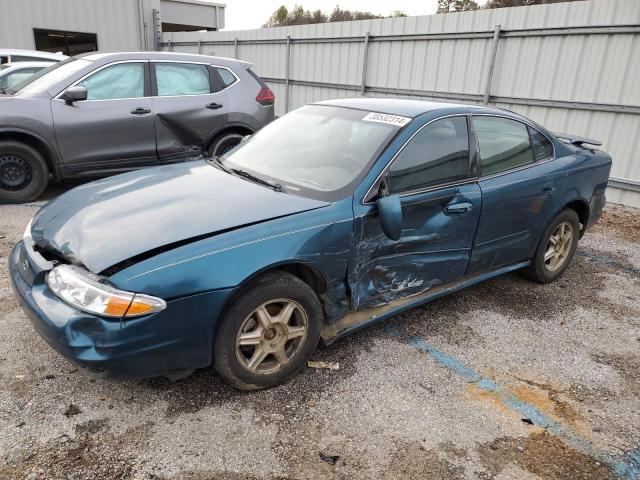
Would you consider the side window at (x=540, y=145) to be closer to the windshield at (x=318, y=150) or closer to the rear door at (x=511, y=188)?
the rear door at (x=511, y=188)

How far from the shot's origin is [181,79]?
6.59 m

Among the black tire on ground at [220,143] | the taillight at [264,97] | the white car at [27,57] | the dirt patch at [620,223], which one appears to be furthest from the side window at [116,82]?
the dirt patch at [620,223]

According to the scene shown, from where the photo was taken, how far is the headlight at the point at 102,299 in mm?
2287

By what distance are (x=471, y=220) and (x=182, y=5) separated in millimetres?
21054

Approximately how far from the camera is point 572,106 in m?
7.64

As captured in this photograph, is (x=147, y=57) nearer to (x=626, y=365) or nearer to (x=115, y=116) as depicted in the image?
(x=115, y=116)

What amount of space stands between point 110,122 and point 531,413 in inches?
213

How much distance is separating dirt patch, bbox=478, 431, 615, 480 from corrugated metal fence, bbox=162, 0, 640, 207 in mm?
6100

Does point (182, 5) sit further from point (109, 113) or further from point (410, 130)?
point (410, 130)

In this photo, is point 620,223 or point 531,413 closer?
point 531,413

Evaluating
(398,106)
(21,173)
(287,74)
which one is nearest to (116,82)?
(21,173)

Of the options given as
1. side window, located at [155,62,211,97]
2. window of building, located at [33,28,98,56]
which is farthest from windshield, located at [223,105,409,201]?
window of building, located at [33,28,98,56]

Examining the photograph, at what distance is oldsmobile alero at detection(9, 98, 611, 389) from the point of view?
2.39 meters

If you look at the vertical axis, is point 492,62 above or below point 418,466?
above
